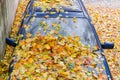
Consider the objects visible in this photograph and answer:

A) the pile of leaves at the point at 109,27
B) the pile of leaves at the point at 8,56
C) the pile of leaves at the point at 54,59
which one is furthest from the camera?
the pile of leaves at the point at 109,27

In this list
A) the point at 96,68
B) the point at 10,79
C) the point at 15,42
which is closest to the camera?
the point at 10,79

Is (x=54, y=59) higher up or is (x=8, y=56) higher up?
(x=54, y=59)

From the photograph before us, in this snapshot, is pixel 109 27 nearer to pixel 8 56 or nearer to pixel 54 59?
pixel 8 56

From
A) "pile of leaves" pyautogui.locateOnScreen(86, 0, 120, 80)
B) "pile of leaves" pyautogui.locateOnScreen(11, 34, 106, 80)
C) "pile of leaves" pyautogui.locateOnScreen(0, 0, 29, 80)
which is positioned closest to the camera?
"pile of leaves" pyautogui.locateOnScreen(11, 34, 106, 80)

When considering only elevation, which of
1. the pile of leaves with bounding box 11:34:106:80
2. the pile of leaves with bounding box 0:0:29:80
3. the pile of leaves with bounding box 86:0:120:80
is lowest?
the pile of leaves with bounding box 86:0:120:80

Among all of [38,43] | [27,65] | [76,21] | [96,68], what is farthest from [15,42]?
[96,68]

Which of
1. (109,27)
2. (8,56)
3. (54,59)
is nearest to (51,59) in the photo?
(54,59)

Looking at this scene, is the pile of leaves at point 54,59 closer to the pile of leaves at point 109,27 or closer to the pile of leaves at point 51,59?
the pile of leaves at point 51,59

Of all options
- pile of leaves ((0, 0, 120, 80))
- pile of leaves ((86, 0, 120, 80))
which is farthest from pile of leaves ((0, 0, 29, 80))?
pile of leaves ((86, 0, 120, 80))

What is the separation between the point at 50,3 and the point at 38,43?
1.59m

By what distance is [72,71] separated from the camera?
4.35 meters

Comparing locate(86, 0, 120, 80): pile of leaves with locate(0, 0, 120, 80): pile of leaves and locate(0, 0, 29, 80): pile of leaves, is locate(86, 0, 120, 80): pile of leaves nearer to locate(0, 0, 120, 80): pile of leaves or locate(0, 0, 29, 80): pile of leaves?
locate(0, 0, 120, 80): pile of leaves

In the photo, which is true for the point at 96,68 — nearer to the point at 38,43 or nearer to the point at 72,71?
the point at 72,71

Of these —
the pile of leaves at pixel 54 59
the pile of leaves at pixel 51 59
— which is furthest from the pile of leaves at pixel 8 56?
the pile of leaves at pixel 54 59
